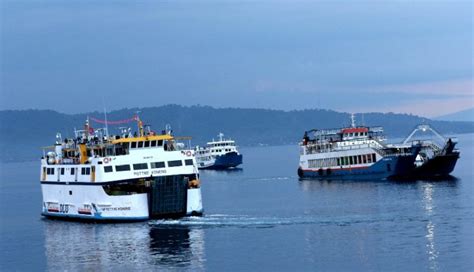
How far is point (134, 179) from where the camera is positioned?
226 ft

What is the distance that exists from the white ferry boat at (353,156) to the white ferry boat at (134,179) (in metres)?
39.7

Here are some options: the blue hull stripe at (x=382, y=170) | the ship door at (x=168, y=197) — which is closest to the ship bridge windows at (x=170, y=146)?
the ship door at (x=168, y=197)

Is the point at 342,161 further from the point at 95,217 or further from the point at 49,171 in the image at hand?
the point at 95,217

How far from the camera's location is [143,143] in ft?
231

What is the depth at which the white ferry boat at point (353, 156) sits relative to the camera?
106 meters

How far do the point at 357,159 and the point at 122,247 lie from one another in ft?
176

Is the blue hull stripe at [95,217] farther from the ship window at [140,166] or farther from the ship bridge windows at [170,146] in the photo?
the ship bridge windows at [170,146]

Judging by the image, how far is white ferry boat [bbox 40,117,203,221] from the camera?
68438mm

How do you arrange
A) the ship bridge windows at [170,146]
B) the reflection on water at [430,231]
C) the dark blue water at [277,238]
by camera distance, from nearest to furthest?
the reflection on water at [430,231], the dark blue water at [277,238], the ship bridge windows at [170,146]

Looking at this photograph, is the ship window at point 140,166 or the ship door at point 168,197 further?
the ship window at point 140,166

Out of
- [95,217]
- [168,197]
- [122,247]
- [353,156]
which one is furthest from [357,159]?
[122,247]

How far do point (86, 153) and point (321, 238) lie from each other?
20836mm

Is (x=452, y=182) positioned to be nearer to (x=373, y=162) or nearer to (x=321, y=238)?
(x=373, y=162)

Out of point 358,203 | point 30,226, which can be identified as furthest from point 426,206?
point 30,226
